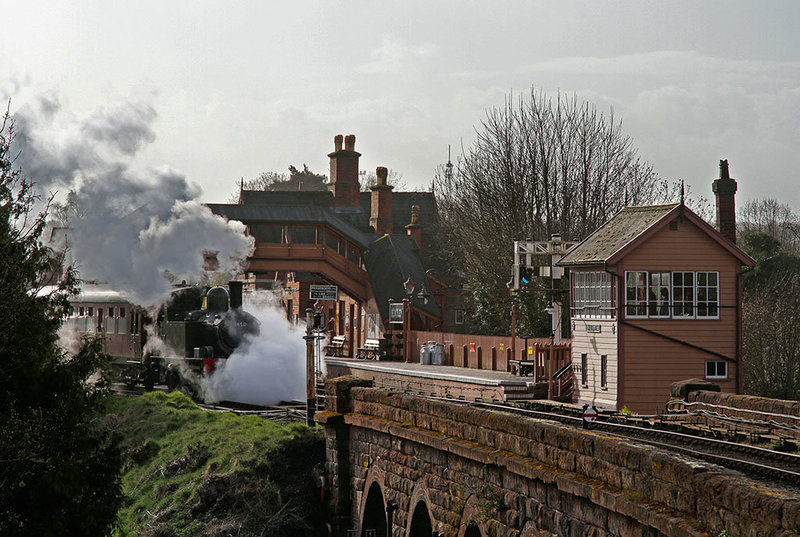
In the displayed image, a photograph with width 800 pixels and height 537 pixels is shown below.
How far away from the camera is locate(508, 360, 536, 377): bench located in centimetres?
3012

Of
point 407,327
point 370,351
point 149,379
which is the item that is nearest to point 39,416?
point 149,379

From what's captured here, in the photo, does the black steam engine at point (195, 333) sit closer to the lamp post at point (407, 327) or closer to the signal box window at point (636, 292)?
the lamp post at point (407, 327)

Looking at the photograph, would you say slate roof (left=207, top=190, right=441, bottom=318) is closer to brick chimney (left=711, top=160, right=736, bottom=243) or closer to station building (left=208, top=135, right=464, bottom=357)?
station building (left=208, top=135, right=464, bottom=357)

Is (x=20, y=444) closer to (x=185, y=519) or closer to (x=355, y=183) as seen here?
(x=185, y=519)

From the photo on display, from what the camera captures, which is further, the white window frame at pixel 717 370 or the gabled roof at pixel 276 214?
the gabled roof at pixel 276 214

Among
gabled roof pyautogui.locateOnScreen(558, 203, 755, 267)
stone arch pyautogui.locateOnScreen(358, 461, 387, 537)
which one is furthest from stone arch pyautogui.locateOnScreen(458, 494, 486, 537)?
gabled roof pyautogui.locateOnScreen(558, 203, 755, 267)

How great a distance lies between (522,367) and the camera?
100 ft

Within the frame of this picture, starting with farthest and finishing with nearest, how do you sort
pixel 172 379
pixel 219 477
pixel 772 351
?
pixel 172 379, pixel 772 351, pixel 219 477

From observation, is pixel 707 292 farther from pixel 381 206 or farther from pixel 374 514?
pixel 381 206

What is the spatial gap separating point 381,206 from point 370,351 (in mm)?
13413

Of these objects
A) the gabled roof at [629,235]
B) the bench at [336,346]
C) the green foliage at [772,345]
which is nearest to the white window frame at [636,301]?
the gabled roof at [629,235]

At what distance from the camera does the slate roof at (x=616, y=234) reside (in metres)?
26.9

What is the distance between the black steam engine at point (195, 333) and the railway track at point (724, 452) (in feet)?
47.5

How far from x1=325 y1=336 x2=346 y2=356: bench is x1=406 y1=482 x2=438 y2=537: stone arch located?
32.6 m
